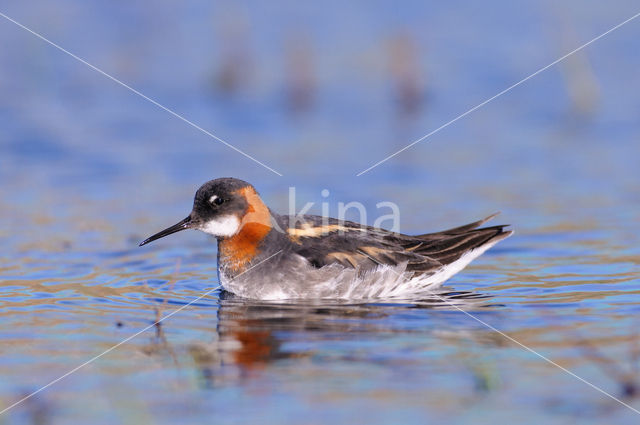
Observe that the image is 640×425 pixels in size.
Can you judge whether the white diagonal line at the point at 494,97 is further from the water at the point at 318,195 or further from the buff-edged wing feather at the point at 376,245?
the buff-edged wing feather at the point at 376,245

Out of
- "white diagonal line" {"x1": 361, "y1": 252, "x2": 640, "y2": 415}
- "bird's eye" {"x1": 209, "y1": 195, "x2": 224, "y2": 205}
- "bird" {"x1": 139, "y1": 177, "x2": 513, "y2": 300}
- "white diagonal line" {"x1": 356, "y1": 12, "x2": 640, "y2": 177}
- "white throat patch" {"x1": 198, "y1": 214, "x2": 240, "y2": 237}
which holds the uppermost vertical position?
"white diagonal line" {"x1": 356, "y1": 12, "x2": 640, "y2": 177}

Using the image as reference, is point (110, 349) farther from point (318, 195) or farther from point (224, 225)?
point (318, 195)

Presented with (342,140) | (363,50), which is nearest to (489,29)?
(363,50)

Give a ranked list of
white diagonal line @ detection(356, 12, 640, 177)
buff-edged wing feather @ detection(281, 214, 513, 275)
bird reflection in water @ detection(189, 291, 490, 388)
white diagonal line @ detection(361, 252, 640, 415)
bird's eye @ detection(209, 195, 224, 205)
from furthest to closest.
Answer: white diagonal line @ detection(356, 12, 640, 177)
bird's eye @ detection(209, 195, 224, 205)
buff-edged wing feather @ detection(281, 214, 513, 275)
bird reflection in water @ detection(189, 291, 490, 388)
white diagonal line @ detection(361, 252, 640, 415)

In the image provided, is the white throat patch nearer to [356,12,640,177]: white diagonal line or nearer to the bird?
the bird

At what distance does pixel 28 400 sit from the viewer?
609 cm

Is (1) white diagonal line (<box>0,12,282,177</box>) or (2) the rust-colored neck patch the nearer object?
(2) the rust-colored neck patch

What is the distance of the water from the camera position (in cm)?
630

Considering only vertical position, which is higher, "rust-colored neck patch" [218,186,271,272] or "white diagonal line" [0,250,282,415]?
"rust-colored neck patch" [218,186,271,272]

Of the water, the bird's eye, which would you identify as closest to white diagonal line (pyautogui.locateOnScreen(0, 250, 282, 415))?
the water

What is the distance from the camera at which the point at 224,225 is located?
9.04m

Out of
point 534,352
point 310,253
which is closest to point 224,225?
point 310,253

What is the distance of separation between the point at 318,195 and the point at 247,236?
3.32 metres

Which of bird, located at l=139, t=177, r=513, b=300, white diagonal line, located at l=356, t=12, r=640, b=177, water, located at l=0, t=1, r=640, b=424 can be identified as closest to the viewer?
water, located at l=0, t=1, r=640, b=424
